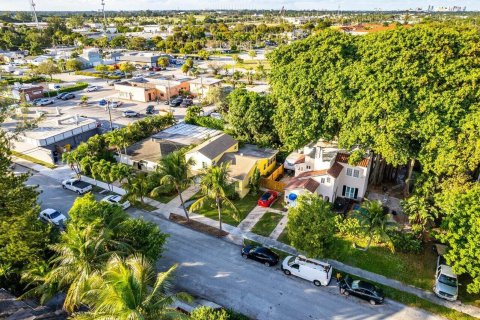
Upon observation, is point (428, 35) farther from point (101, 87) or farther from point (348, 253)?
point (101, 87)

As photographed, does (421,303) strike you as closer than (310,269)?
Yes

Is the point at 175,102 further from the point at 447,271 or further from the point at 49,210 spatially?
the point at 447,271

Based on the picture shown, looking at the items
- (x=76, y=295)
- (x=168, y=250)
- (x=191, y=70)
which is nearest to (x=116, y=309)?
(x=76, y=295)

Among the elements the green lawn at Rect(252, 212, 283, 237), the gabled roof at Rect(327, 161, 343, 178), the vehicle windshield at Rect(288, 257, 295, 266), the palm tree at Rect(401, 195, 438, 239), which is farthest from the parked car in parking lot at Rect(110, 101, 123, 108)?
the palm tree at Rect(401, 195, 438, 239)

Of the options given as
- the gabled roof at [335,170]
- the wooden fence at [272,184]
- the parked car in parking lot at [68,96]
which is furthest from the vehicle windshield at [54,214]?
the parked car in parking lot at [68,96]

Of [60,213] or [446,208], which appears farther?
[60,213]

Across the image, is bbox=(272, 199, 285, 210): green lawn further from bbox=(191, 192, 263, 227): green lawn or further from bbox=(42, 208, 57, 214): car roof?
bbox=(42, 208, 57, 214): car roof

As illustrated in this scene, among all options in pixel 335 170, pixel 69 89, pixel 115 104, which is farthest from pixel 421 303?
pixel 69 89
